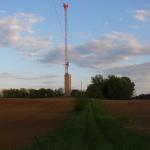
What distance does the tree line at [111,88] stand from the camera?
487ft

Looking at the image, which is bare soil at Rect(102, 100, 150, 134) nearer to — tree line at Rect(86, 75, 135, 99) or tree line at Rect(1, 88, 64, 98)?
tree line at Rect(1, 88, 64, 98)

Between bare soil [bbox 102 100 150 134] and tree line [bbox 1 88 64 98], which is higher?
tree line [bbox 1 88 64 98]

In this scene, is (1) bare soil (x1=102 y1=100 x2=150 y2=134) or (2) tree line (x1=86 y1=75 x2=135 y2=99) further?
(2) tree line (x1=86 y1=75 x2=135 y2=99)

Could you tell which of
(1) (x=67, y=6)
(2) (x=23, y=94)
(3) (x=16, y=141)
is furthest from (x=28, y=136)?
(2) (x=23, y=94)

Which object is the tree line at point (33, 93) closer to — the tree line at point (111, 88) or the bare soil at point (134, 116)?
the tree line at point (111, 88)

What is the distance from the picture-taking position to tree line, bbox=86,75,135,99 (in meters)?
149

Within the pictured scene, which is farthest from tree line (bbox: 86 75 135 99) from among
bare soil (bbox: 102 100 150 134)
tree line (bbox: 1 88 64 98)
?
bare soil (bbox: 102 100 150 134)

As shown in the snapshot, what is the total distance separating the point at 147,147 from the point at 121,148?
3.62 ft

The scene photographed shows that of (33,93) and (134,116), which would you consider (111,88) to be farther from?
(134,116)

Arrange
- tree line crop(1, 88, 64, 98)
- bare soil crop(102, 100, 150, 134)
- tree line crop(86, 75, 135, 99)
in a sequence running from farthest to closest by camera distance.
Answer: tree line crop(86, 75, 135, 99) < tree line crop(1, 88, 64, 98) < bare soil crop(102, 100, 150, 134)

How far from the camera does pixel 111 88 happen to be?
15375 cm

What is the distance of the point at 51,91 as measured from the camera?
137625 millimetres

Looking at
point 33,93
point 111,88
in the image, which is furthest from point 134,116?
point 111,88

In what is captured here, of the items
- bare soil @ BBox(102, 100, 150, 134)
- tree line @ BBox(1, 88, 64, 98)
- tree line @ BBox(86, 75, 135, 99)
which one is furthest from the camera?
tree line @ BBox(86, 75, 135, 99)
